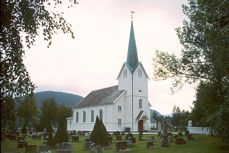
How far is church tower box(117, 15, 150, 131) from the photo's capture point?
59.2 metres

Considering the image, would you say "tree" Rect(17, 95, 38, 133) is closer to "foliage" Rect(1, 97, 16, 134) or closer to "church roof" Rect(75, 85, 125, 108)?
"church roof" Rect(75, 85, 125, 108)

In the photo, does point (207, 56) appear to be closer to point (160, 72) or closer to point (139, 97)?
point (160, 72)

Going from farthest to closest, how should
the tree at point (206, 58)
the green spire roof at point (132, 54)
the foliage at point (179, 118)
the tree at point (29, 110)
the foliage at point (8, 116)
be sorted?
the tree at point (29, 110)
the foliage at point (179, 118)
the green spire roof at point (132, 54)
the tree at point (206, 58)
the foliage at point (8, 116)

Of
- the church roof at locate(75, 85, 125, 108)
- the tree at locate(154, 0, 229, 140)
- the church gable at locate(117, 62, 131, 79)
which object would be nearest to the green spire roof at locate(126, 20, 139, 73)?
the church gable at locate(117, 62, 131, 79)

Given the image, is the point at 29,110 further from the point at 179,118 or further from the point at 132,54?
the point at 179,118

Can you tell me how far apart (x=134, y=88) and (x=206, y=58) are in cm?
3557

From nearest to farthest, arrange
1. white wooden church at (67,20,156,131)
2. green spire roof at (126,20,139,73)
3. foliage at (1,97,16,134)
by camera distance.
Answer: foliage at (1,97,16,134), white wooden church at (67,20,156,131), green spire roof at (126,20,139,73)

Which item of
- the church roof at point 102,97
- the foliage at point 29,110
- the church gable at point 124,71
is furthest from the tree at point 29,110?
the church gable at point 124,71

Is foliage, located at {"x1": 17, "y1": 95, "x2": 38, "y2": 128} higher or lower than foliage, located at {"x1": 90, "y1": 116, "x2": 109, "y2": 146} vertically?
higher

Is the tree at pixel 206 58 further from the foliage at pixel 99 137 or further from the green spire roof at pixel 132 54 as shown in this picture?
the green spire roof at pixel 132 54

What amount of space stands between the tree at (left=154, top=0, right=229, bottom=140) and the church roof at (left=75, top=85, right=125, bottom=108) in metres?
30.4

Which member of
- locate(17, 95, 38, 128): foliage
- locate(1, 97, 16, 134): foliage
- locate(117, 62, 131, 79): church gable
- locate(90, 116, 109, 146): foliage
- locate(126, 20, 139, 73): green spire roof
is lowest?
locate(90, 116, 109, 146): foliage

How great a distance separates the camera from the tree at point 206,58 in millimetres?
19547

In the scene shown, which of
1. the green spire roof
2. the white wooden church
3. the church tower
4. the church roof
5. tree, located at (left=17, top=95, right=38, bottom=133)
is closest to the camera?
the white wooden church
